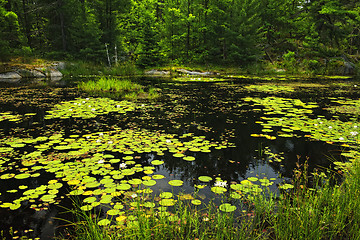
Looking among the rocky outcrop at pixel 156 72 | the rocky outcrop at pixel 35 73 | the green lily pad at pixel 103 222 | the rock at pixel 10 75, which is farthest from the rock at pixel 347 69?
the rock at pixel 10 75

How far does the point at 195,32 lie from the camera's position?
25844 millimetres

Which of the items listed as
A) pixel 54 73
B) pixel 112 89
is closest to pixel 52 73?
pixel 54 73

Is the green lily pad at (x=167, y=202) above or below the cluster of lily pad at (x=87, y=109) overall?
below

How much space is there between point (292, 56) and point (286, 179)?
971 inches

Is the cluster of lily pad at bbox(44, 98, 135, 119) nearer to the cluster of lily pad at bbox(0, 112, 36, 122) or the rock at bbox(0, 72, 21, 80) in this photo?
the cluster of lily pad at bbox(0, 112, 36, 122)

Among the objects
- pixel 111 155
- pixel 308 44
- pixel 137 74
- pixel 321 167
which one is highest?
pixel 308 44

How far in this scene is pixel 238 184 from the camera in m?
3.12

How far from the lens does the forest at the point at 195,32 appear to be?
21.8 metres

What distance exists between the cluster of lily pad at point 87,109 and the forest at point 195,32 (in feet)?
47.9

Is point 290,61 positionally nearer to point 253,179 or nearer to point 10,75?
point 253,179

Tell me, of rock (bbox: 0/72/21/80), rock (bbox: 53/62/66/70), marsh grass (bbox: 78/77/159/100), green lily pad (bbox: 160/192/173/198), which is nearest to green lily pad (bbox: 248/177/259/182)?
green lily pad (bbox: 160/192/173/198)

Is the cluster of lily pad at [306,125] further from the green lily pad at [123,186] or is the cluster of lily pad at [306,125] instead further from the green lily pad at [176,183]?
the green lily pad at [123,186]

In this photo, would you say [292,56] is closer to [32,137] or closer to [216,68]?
[216,68]

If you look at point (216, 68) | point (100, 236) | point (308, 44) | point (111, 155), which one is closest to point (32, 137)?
point (111, 155)
